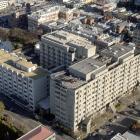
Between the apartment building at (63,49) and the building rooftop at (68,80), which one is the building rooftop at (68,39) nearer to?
the apartment building at (63,49)

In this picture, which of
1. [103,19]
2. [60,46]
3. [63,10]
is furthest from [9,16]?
[60,46]

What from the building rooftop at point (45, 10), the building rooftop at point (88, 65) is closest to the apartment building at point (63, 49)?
the building rooftop at point (88, 65)

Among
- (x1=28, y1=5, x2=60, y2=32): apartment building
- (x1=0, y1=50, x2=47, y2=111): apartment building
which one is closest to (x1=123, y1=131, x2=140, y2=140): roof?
(x1=0, y1=50, x2=47, y2=111): apartment building

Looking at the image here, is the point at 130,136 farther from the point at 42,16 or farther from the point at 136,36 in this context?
the point at 42,16

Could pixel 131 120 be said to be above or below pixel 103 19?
below

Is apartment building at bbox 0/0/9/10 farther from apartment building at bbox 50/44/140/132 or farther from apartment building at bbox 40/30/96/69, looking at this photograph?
apartment building at bbox 50/44/140/132

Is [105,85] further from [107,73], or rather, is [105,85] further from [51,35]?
[51,35]

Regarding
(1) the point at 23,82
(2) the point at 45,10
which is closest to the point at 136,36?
(2) the point at 45,10
